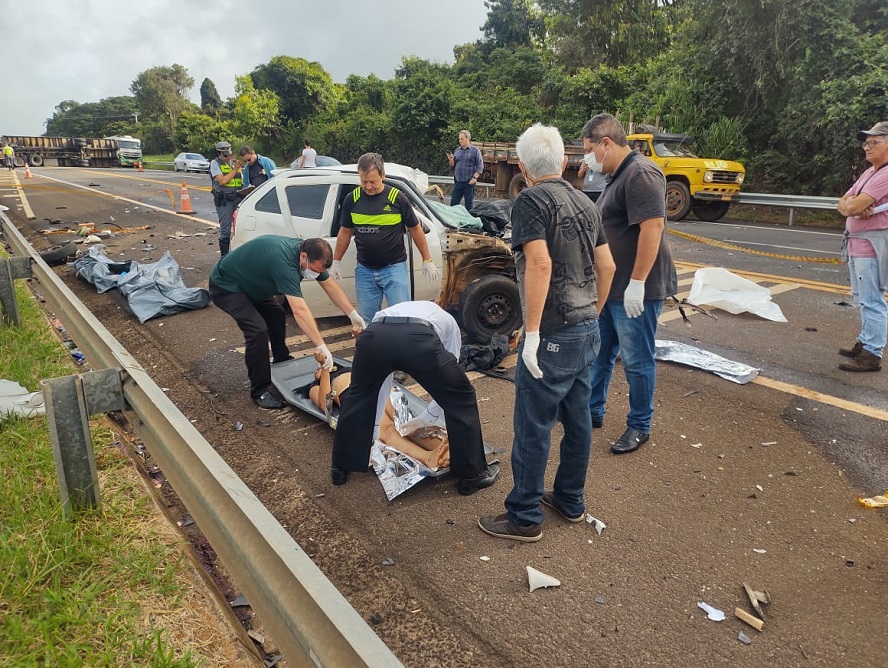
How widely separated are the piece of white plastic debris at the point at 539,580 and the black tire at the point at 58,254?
33.3 feet

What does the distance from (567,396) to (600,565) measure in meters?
0.88

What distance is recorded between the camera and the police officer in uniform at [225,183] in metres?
9.71

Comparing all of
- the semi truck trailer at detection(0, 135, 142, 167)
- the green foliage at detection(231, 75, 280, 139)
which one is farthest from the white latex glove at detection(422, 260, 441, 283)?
the semi truck trailer at detection(0, 135, 142, 167)

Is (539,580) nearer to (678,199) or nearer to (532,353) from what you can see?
(532,353)

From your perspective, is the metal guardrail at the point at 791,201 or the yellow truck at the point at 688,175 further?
the yellow truck at the point at 688,175

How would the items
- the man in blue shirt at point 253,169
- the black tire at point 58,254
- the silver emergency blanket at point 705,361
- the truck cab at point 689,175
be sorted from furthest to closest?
the truck cab at point 689,175 → the black tire at point 58,254 → the man in blue shirt at point 253,169 → the silver emergency blanket at point 705,361

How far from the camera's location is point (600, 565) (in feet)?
10.2

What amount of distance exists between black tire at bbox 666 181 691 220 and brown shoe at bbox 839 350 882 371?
422 inches

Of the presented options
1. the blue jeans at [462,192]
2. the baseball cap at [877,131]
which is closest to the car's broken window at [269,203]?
the baseball cap at [877,131]

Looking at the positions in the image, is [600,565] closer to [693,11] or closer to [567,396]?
[567,396]

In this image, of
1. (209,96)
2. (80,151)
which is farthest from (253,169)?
(209,96)

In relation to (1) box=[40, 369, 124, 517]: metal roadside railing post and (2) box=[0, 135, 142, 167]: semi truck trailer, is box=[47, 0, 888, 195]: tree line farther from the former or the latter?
(1) box=[40, 369, 124, 517]: metal roadside railing post

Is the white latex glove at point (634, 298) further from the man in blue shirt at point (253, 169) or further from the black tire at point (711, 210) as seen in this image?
the black tire at point (711, 210)

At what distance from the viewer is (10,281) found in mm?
5520
